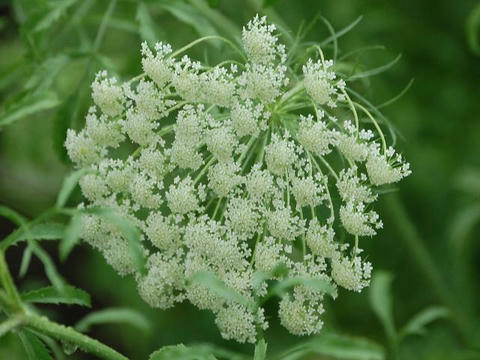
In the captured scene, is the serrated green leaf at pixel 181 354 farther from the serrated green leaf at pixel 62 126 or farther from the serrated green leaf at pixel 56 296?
the serrated green leaf at pixel 62 126

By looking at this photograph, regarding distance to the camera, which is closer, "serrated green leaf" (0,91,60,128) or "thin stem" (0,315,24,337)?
"thin stem" (0,315,24,337)

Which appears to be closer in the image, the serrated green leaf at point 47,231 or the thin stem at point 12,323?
the thin stem at point 12,323

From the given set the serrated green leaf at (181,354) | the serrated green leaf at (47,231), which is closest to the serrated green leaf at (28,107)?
the serrated green leaf at (47,231)

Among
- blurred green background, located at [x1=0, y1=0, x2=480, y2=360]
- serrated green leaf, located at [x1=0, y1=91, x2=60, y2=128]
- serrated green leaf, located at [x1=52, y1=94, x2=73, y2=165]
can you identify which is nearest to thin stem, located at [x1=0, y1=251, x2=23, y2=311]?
serrated green leaf, located at [x1=0, y1=91, x2=60, y2=128]

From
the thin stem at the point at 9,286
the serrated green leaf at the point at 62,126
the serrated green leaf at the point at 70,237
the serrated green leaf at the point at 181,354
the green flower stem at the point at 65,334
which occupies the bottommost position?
the serrated green leaf at the point at 181,354

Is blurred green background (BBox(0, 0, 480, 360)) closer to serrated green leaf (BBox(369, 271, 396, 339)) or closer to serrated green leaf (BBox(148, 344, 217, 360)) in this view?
serrated green leaf (BBox(369, 271, 396, 339))

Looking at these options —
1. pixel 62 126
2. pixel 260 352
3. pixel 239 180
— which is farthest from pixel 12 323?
pixel 62 126

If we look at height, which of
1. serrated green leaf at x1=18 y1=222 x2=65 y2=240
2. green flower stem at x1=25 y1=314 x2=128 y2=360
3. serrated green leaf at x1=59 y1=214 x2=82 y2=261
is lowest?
green flower stem at x1=25 y1=314 x2=128 y2=360
